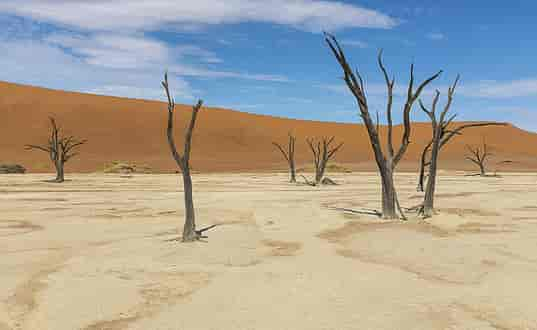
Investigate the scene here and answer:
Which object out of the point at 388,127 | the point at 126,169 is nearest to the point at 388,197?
the point at 388,127

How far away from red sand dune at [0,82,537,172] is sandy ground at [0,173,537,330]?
4111cm

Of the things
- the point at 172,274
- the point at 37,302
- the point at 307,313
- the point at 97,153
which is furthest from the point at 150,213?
the point at 97,153

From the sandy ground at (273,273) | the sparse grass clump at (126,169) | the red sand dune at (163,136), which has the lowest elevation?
the sandy ground at (273,273)

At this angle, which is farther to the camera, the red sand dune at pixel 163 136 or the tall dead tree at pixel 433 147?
the red sand dune at pixel 163 136

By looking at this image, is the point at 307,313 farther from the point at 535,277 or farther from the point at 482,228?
the point at 482,228

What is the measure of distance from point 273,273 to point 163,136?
68950mm

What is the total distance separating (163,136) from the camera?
74.2 meters

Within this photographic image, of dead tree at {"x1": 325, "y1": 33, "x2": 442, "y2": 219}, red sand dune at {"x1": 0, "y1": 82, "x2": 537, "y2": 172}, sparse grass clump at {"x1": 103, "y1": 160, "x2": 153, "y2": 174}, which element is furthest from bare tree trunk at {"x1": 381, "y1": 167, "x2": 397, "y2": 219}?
red sand dune at {"x1": 0, "y1": 82, "x2": 537, "y2": 172}

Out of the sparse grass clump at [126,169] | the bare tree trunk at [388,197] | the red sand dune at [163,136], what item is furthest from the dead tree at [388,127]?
the red sand dune at [163,136]

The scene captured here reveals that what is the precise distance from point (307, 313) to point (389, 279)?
5.67 feet

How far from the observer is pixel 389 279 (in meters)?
6.62

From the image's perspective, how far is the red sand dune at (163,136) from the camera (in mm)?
58875

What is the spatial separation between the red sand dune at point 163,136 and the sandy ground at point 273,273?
41.1m

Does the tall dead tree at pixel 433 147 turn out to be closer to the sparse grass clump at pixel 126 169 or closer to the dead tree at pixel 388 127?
the dead tree at pixel 388 127
